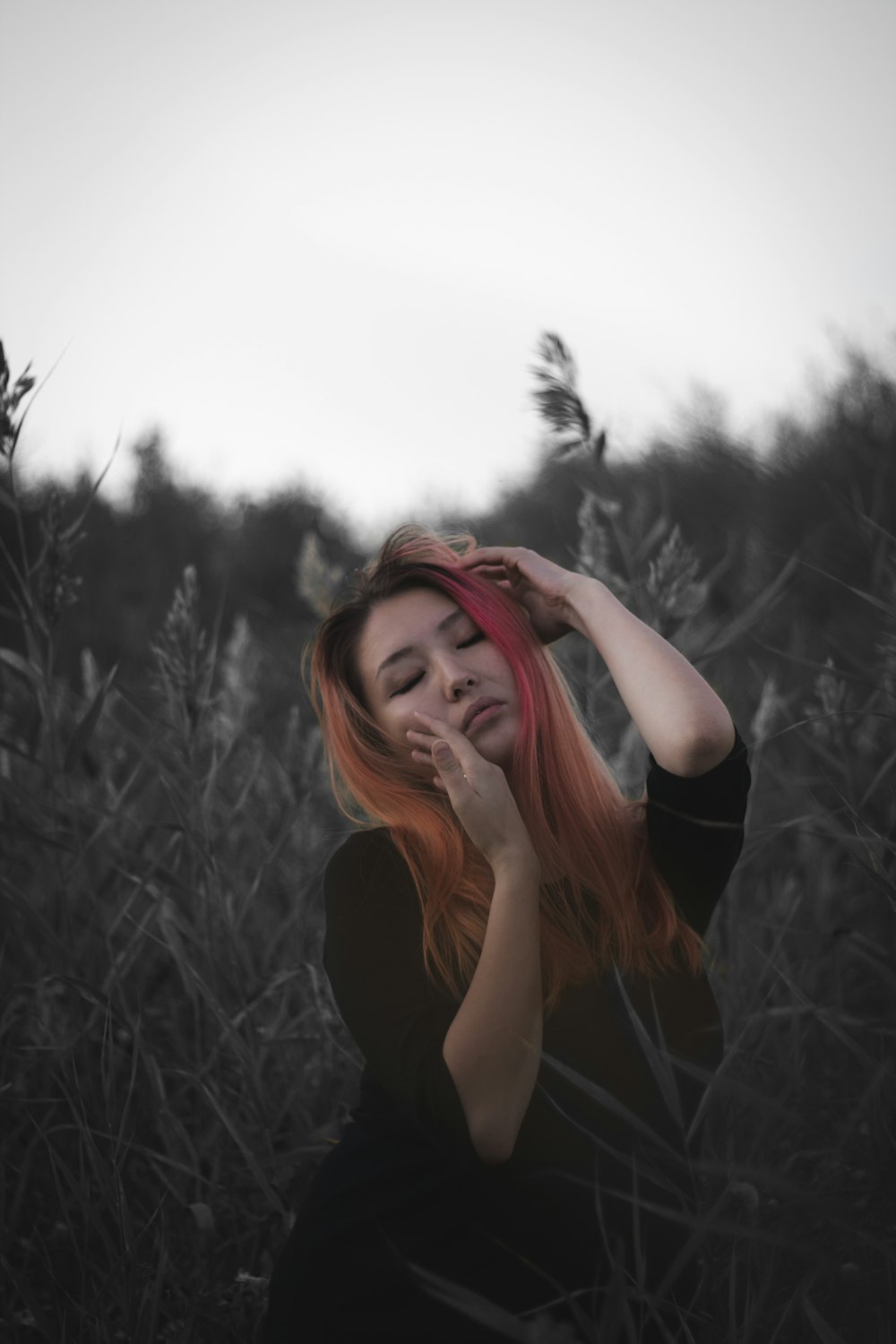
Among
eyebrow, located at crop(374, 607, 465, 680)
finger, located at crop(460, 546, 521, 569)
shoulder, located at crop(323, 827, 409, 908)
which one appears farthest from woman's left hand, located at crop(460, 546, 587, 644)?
shoulder, located at crop(323, 827, 409, 908)

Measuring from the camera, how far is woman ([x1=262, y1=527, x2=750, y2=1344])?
41.9 inches

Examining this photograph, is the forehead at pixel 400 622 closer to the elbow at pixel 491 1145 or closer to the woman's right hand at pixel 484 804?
the woman's right hand at pixel 484 804

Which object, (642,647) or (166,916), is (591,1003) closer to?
(642,647)

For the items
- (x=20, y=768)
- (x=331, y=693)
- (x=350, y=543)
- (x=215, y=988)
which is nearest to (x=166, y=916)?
(x=215, y=988)

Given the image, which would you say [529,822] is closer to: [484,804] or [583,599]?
[484,804]

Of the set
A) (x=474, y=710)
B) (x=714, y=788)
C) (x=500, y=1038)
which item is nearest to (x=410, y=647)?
(x=474, y=710)

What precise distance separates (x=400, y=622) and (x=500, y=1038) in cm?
68

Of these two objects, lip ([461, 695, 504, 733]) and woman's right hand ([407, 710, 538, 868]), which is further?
lip ([461, 695, 504, 733])

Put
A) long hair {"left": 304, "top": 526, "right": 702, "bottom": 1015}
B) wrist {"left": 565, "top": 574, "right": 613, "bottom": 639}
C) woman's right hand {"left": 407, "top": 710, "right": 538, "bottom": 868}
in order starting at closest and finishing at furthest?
woman's right hand {"left": 407, "top": 710, "right": 538, "bottom": 868}
long hair {"left": 304, "top": 526, "right": 702, "bottom": 1015}
wrist {"left": 565, "top": 574, "right": 613, "bottom": 639}

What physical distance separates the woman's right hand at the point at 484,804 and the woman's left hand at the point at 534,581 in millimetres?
399

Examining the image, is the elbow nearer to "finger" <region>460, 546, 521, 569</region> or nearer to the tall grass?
the tall grass

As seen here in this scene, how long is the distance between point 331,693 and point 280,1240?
0.98m

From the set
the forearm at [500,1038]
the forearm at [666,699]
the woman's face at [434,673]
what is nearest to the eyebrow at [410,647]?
the woman's face at [434,673]

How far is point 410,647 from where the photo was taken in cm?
145
